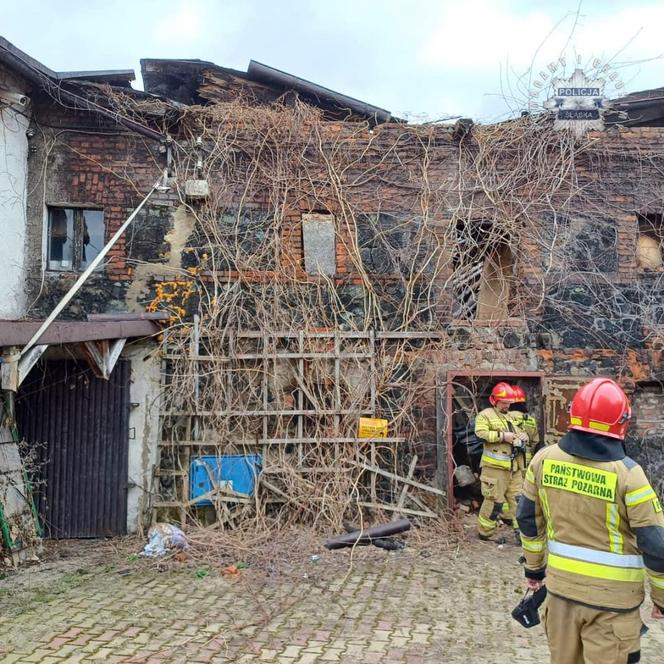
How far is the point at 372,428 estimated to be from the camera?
841 cm

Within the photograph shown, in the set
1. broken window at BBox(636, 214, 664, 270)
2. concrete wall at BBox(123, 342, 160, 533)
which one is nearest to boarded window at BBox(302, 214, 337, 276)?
concrete wall at BBox(123, 342, 160, 533)

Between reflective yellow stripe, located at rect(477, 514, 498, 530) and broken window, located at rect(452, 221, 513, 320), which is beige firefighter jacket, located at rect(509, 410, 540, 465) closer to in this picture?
reflective yellow stripe, located at rect(477, 514, 498, 530)

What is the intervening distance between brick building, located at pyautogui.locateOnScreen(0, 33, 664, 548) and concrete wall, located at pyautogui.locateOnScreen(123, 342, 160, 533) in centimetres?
2

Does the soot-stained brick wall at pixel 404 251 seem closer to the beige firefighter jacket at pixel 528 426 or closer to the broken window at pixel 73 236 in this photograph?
the broken window at pixel 73 236

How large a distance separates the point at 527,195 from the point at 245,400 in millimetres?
4689

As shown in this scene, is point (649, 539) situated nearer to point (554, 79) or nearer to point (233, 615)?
point (233, 615)

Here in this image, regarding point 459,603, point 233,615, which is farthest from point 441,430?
point 233,615

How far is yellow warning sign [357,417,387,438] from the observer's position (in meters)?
8.41

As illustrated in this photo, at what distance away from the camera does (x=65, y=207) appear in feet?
28.9

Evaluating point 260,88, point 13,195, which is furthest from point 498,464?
point 13,195

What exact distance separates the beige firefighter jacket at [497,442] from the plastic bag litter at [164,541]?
354 centimetres

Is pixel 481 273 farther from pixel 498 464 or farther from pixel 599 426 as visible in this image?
pixel 599 426

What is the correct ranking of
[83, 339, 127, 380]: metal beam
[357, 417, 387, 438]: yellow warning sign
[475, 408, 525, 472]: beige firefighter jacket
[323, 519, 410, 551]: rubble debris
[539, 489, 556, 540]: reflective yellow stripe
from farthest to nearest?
[357, 417, 387, 438]: yellow warning sign
[475, 408, 525, 472]: beige firefighter jacket
[323, 519, 410, 551]: rubble debris
[83, 339, 127, 380]: metal beam
[539, 489, 556, 540]: reflective yellow stripe

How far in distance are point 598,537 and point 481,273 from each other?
6.19 m
